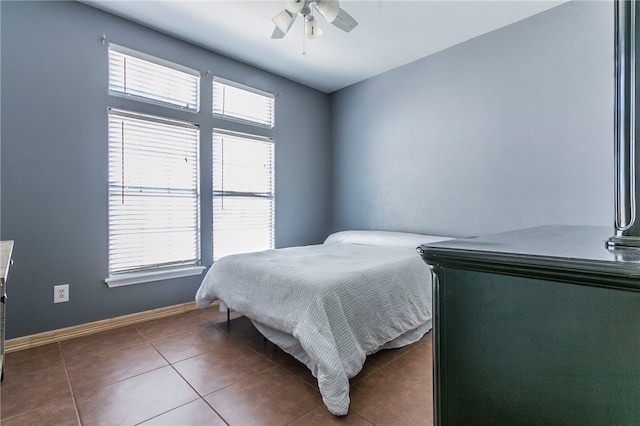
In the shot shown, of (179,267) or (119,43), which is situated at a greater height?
(119,43)

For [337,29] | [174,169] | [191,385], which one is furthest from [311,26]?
[191,385]

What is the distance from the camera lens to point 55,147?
7.54ft

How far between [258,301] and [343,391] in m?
0.79

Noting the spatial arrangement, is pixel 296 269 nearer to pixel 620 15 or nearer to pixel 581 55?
pixel 620 15

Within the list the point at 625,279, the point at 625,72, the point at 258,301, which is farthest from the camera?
the point at 258,301

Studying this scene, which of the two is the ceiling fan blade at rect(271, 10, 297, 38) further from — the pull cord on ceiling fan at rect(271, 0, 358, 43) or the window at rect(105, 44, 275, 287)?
the window at rect(105, 44, 275, 287)

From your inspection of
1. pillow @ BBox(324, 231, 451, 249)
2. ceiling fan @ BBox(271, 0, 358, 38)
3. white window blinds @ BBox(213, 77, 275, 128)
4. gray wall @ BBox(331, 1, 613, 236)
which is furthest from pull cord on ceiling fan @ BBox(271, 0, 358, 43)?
pillow @ BBox(324, 231, 451, 249)

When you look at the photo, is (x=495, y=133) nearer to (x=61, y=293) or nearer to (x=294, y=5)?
(x=294, y=5)

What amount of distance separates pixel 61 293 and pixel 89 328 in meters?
0.36

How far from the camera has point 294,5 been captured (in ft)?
6.39

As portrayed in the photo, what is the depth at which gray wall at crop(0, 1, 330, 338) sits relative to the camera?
215 centimetres

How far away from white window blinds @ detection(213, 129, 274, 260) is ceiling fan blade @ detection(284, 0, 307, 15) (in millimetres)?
1574

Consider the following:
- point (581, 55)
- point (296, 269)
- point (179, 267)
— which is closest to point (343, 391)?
point (296, 269)

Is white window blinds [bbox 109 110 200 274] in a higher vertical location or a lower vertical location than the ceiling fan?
lower
